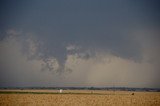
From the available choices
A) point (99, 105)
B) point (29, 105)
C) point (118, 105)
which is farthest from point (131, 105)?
point (29, 105)

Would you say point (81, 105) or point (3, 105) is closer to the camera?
point (3, 105)

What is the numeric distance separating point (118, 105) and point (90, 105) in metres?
4.10

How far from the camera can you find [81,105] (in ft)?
133

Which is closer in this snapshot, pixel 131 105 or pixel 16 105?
pixel 16 105

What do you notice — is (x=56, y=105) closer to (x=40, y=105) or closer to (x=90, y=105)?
(x=40, y=105)

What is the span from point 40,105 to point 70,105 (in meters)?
4.18

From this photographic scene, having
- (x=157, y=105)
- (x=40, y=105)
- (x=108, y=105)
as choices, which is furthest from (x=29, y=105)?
(x=157, y=105)

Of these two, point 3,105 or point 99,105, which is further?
point 99,105

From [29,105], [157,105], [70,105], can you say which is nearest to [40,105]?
[29,105]

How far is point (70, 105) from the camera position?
134ft

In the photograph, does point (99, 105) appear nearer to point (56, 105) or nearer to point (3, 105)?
point (56, 105)

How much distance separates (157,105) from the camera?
4088cm

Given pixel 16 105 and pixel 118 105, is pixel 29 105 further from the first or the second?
pixel 118 105

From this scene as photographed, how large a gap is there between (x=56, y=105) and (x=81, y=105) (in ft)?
11.5
